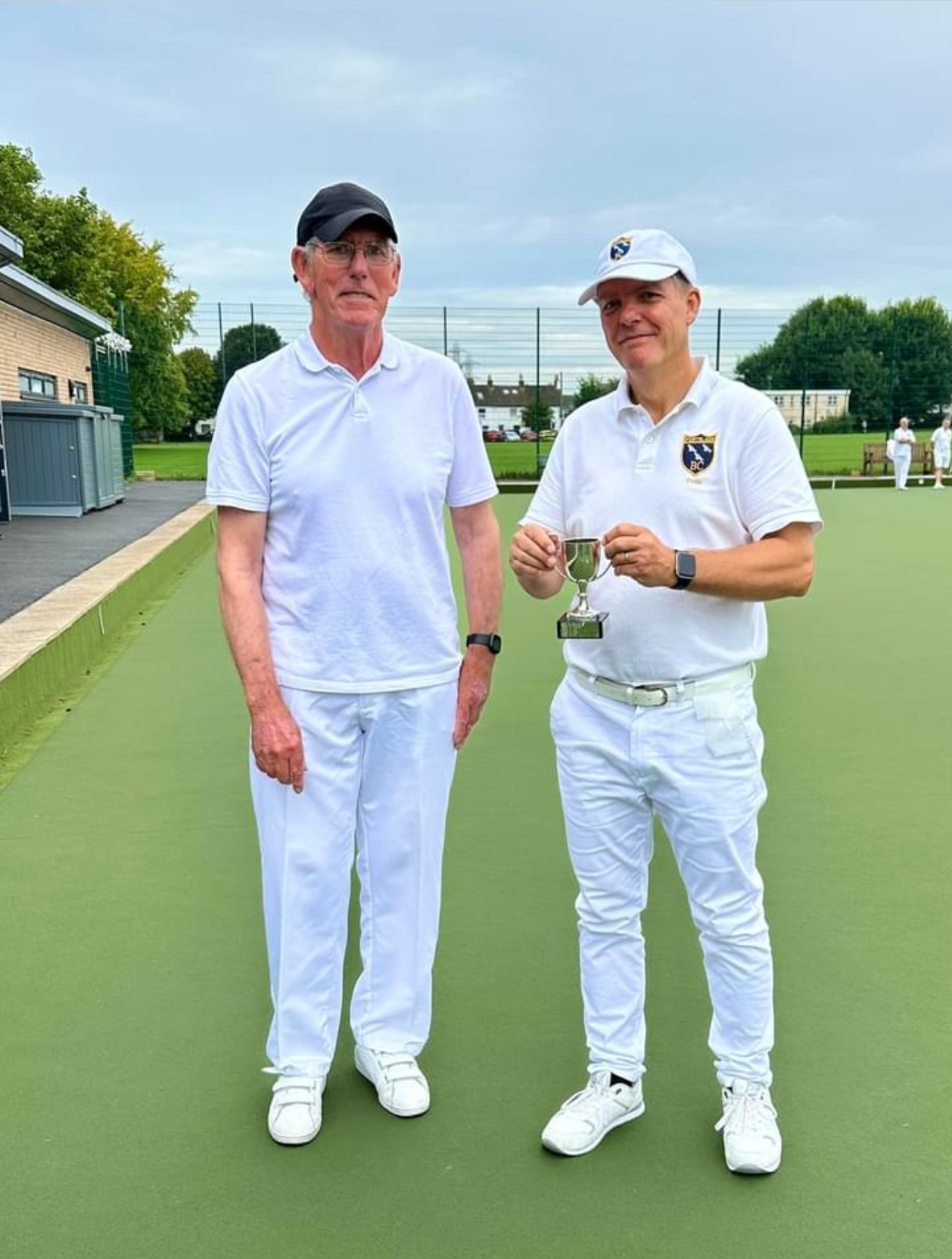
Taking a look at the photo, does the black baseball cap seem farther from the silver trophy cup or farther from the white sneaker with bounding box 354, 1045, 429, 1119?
the white sneaker with bounding box 354, 1045, 429, 1119

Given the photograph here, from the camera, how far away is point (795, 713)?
5691 millimetres

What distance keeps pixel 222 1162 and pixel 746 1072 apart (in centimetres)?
109

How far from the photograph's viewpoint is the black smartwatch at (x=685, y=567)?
82.1 inches

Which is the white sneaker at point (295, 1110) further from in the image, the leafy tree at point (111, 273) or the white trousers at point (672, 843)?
the leafy tree at point (111, 273)

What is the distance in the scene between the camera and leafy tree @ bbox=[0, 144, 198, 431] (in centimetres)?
3625

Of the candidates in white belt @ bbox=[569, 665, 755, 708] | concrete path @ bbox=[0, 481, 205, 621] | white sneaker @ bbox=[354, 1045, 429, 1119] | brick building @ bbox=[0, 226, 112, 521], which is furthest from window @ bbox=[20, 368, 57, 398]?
white belt @ bbox=[569, 665, 755, 708]

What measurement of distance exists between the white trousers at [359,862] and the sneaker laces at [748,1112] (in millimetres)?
704

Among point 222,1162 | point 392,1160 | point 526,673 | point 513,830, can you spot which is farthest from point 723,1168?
point 526,673

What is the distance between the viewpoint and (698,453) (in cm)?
219

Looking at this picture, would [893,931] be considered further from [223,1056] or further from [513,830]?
[223,1056]

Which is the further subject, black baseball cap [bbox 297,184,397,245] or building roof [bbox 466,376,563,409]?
building roof [bbox 466,376,563,409]

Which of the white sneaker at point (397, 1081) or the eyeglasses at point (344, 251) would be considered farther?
the white sneaker at point (397, 1081)

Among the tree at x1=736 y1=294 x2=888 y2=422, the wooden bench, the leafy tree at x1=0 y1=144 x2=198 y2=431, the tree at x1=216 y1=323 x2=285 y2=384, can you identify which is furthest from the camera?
the leafy tree at x1=0 y1=144 x2=198 y2=431

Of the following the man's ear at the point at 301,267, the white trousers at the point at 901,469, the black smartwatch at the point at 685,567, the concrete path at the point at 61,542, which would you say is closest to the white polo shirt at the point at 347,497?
the man's ear at the point at 301,267
